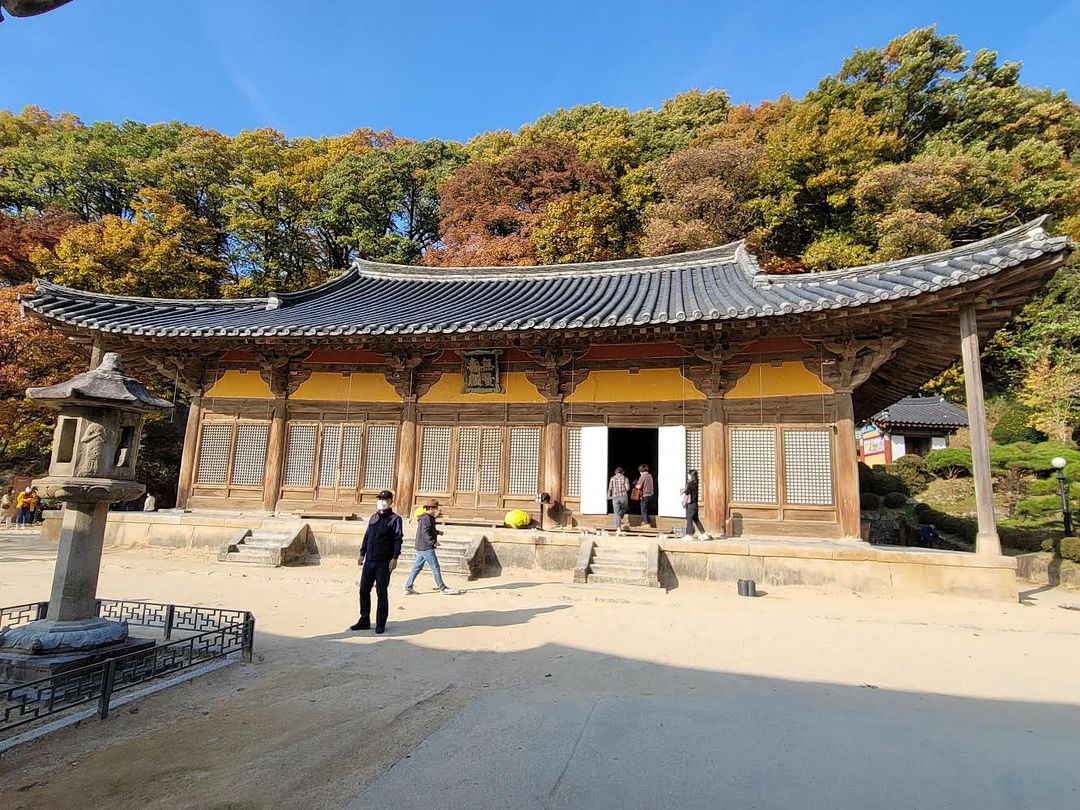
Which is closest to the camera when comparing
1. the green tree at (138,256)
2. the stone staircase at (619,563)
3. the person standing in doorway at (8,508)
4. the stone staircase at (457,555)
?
the stone staircase at (619,563)

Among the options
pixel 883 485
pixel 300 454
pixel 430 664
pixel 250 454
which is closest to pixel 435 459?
pixel 300 454

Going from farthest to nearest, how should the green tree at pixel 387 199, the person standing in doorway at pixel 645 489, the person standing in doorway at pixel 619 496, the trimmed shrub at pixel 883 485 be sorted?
1. the green tree at pixel 387 199
2. the trimmed shrub at pixel 883 485
3. the person standing in doorway at pixel 645 489
4. the person standing in doorway at pixel 619 496

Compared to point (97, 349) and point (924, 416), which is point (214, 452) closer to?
point (97, 349)

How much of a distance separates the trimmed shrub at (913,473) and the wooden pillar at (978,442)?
51.9 ft

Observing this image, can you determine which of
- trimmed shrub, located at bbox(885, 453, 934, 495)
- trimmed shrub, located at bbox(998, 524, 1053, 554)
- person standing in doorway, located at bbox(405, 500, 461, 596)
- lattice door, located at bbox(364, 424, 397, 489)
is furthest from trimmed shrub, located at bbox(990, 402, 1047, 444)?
person standing in doorway, located at bbox(405, 500, 461, 596)

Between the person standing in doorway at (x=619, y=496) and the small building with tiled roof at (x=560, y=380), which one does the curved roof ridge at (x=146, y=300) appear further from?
the person standing in doorway at (x=619, y=496)

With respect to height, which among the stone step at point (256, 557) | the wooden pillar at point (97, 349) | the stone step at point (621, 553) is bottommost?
the stone step at point (256, 557)

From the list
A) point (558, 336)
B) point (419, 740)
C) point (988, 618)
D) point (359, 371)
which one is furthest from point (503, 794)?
point (359, 371)

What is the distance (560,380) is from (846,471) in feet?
20.3

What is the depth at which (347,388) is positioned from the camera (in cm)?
1416

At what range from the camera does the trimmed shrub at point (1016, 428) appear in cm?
2316

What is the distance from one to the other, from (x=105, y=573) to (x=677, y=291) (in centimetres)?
A: 1340

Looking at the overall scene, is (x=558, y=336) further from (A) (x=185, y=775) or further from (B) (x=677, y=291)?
(A) (x=185, y=775)

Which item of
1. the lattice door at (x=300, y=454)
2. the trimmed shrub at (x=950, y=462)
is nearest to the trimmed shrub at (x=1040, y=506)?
the trimmed shrub at (x=950, y=462)
